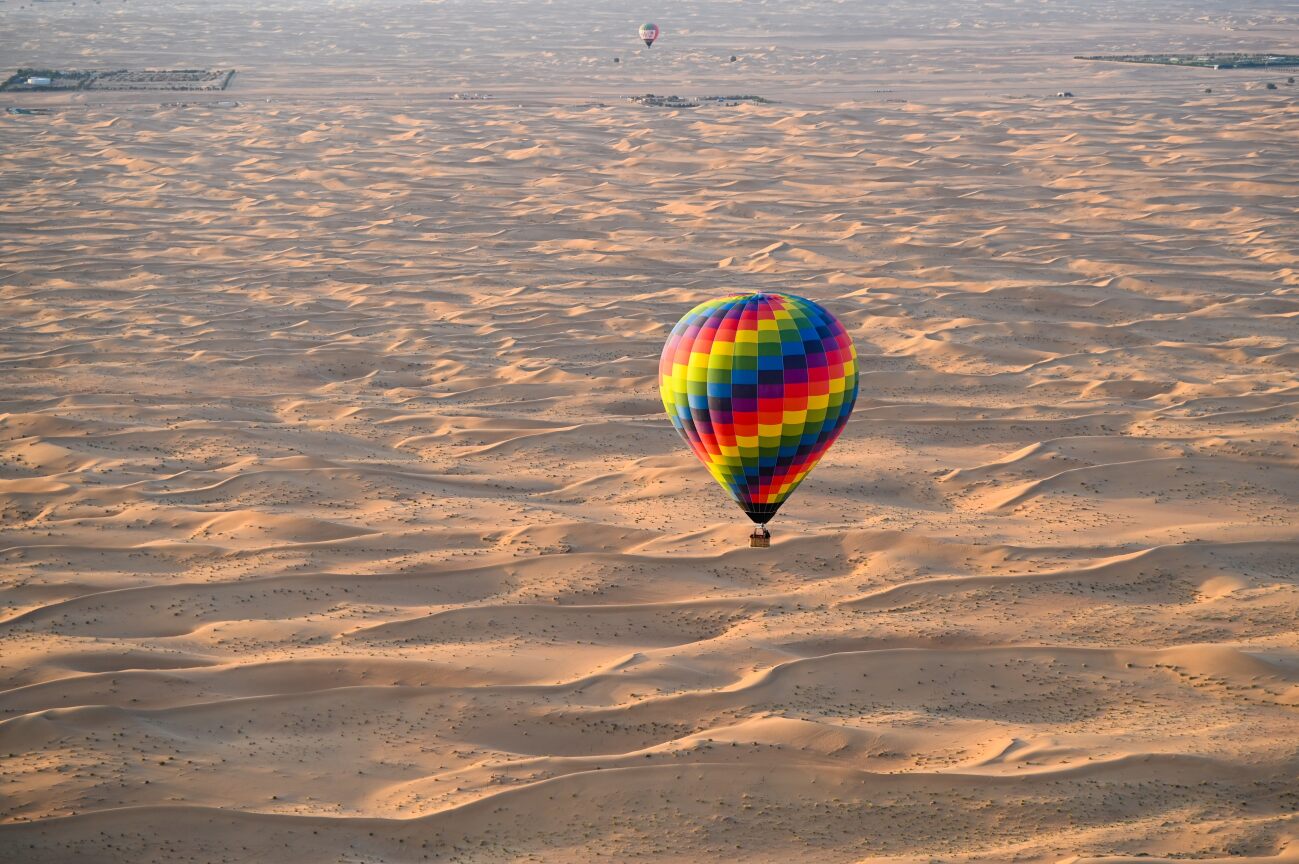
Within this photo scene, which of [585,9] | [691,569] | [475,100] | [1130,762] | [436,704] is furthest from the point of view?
[585,9]

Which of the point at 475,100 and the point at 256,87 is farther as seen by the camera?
the point at 256,87

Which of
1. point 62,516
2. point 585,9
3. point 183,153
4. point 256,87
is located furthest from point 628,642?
point 585,9

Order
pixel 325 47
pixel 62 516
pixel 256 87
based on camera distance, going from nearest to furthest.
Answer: pixel 62 516 < pixel 256 87 < pixel 325 47

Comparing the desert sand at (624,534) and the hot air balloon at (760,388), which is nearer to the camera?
the desert sand at (624,534)

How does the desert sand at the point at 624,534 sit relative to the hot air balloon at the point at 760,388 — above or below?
below

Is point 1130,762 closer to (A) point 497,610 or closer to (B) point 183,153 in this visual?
(A) point 497,610

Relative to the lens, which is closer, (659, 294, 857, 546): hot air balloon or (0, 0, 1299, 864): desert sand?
(0, 0, 1299, 864): desert sand
